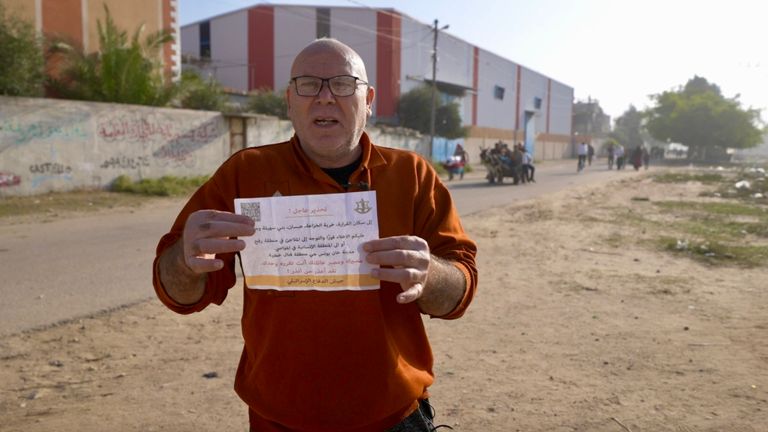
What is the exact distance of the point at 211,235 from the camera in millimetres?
1594

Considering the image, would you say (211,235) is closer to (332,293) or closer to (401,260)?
(332,293)

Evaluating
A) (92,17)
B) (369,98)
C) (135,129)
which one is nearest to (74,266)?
(369,98)

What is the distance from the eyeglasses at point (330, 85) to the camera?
183 centimetres

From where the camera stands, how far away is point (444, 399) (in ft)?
12.2

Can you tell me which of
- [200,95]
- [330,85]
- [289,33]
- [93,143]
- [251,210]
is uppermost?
[289,33]

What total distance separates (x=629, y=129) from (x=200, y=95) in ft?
321

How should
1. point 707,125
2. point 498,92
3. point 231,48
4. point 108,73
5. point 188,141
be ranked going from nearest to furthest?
point 108,73 < point 188,141 < point 231,48 < point 498,92 < point 707,125

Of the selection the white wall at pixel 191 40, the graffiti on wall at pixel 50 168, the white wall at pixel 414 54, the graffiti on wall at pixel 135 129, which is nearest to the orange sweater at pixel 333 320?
the graffiti on wall at pixel 50 168

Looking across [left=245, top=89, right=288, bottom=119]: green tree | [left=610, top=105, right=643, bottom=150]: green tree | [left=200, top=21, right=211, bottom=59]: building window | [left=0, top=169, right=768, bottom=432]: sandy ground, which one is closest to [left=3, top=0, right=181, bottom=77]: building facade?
[left=245, top=89, right=288, bottom=119]: green tree

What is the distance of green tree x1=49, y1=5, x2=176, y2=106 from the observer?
16891 mm

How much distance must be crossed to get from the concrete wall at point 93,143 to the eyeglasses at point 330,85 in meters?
13.8

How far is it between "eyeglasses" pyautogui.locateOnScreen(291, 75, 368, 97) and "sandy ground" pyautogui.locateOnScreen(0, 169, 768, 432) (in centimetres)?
221

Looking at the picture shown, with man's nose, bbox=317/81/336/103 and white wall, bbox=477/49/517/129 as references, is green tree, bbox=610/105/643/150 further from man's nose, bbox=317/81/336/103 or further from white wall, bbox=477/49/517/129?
man's nose, bbox=317/81/336/103

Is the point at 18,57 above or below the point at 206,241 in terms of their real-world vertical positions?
above
